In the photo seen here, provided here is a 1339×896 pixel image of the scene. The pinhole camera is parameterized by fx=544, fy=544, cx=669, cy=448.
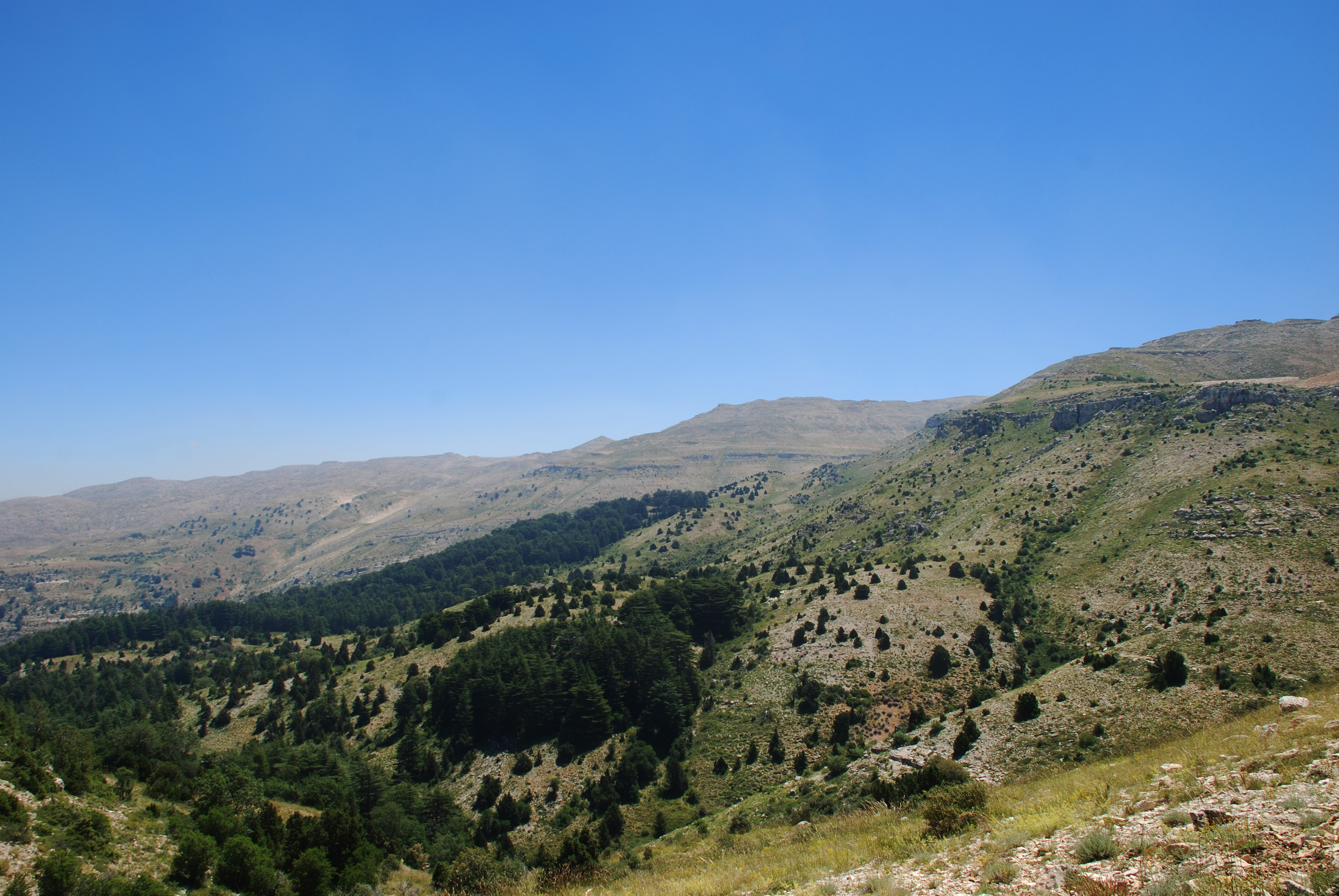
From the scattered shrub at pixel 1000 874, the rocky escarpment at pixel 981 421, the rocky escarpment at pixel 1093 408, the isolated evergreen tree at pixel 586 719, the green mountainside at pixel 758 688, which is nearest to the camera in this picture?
the scattered shrub at pixel 1000 874

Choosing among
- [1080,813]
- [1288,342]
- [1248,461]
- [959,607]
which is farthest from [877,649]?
[1288,342]

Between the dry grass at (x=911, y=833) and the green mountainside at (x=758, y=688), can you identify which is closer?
the dry grass at (x=911, y=833)

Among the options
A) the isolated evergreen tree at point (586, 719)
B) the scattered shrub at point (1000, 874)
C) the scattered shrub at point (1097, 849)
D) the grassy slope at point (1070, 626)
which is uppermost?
the scattered shrub at point (1097, 849)

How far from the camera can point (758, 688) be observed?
67.7 meters

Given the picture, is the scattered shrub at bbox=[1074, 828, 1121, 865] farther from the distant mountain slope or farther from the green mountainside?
the distant mountain slope

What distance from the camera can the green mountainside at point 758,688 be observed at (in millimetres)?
33375

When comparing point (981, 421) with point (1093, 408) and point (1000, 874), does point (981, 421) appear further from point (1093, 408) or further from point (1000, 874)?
point (1000, 874)

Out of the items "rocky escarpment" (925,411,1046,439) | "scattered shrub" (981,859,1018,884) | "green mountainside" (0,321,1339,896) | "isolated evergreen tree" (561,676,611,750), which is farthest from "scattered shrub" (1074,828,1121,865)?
"rocky escarpment" (925,411,1046,439)

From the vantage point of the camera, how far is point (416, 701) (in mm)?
76500

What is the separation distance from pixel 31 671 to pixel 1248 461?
252 meters

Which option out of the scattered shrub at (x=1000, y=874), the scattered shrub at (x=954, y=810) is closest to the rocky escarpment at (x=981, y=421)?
the scattered shrub at (x=954, y=810)

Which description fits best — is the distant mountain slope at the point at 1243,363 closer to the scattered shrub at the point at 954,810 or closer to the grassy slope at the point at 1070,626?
the grassy slope at the point at 1070,626

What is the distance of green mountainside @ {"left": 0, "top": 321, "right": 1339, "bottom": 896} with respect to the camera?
Answer: 3338 centimetres

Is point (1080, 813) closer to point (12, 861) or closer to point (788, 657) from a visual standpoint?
point (12, 861)
